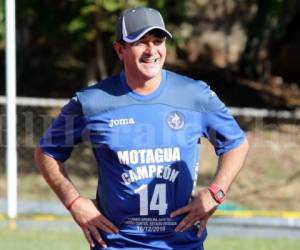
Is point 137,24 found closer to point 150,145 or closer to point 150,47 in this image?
point 150,47

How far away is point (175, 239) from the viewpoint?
373 centimetres

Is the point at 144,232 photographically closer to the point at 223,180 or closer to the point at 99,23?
the point at 223,180

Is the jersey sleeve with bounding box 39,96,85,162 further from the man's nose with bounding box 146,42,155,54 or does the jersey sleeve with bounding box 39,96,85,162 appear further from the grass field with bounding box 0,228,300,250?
the grass field with bounding box 0,228,300,250

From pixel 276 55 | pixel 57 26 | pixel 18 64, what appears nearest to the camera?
pixel 57 26

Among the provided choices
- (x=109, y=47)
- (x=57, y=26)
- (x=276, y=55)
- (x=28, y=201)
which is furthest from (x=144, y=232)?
(x=276, y=55)

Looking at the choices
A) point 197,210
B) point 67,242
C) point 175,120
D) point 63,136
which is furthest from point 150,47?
point 67,242

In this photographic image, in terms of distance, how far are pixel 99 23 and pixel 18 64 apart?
4632 millimetres

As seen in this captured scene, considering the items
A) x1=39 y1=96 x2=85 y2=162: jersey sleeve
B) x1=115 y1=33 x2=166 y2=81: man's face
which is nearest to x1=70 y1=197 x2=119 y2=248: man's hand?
x1=39 y1=96 x2=85 y2=162: jersey sleeve

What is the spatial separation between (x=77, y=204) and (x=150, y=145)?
43cm

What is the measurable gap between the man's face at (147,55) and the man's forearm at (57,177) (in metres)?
0.60

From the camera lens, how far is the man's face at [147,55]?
359cm

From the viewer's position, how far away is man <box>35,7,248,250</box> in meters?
3.68

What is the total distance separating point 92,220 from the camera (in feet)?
12.2

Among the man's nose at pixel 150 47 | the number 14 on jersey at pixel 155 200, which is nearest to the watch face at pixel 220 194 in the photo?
the number 14 on jersey at pixel 155 200
